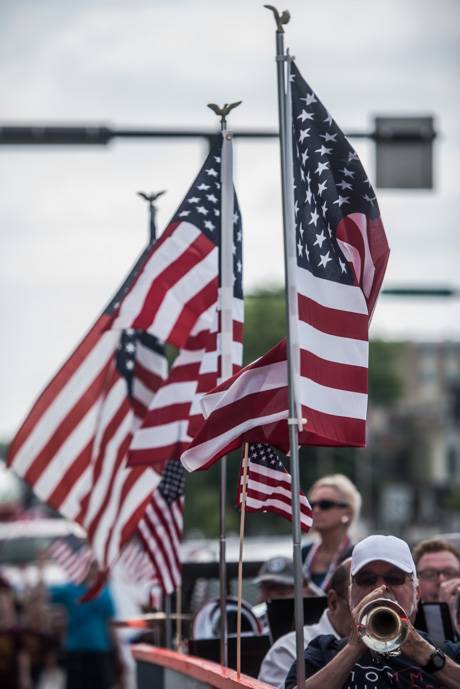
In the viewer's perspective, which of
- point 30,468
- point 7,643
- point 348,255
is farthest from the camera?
point 7,643

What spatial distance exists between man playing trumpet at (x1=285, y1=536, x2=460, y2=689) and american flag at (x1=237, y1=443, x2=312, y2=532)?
0.67 meters

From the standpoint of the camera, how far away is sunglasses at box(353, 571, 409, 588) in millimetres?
5711

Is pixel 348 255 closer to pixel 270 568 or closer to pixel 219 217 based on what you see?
pixel 219 217

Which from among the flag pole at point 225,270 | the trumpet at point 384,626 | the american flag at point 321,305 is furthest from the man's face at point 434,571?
the trumpet at point 384,626

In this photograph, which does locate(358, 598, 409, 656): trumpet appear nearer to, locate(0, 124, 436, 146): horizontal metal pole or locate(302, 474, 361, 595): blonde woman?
locate(302, 474, 361, 595): blonde woman

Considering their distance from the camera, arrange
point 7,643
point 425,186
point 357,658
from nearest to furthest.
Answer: point 357,658
point 425,186
point 7,643

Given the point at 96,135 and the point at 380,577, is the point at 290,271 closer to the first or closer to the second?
the point at 380,577

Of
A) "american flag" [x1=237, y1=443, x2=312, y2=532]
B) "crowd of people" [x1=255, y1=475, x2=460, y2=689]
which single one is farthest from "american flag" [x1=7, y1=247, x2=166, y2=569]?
"american flag" [x1=237, y1=443, x2=312, y2=532]

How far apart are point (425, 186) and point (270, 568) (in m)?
6.28

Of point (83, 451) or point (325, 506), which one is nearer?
point (325, 506)

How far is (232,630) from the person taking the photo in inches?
366

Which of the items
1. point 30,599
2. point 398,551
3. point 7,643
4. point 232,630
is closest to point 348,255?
point 398,551

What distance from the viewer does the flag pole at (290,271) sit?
231 inches

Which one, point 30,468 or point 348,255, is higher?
point 348,255
